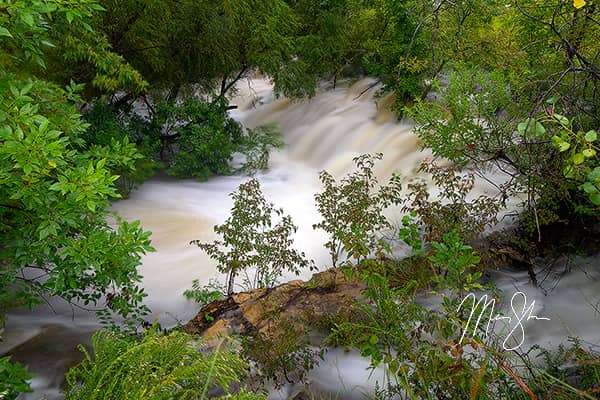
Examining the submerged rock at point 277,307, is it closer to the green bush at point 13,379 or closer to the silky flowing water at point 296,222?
the silky flowing water at point 296,222

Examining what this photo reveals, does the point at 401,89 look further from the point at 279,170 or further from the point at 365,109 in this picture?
the point at 279,170

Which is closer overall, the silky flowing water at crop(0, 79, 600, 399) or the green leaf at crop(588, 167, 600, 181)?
the green leaf at crop(588, 167, 600, 181)

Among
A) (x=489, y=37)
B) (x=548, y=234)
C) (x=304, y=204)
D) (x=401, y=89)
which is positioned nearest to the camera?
(x=548, y=234)

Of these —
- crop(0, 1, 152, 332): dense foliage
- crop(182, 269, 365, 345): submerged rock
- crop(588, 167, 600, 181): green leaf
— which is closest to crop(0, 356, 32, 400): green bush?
crop(0, 1, 152, 332): dense foliage

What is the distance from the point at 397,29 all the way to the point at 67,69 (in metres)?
4.82

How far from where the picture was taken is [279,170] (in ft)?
25.6

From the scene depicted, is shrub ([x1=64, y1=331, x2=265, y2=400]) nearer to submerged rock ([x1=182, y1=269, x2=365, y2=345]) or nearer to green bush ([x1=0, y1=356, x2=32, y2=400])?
green bush ([x1=0, y1=356, x2=32, y2=400])

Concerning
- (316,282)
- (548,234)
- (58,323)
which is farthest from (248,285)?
(548,234)

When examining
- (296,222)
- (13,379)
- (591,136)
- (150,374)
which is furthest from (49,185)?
(296,222)

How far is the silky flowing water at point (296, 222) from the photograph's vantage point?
121 inches

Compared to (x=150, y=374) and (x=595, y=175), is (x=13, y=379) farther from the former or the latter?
(x=595, y=175)

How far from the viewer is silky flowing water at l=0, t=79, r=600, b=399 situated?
3074 millimetres

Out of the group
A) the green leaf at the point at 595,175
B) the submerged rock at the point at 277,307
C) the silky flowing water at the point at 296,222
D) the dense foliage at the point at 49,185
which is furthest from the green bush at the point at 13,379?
the green leaf at the point at 595,175

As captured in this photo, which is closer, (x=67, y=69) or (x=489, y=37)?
(x=489, y=37)
